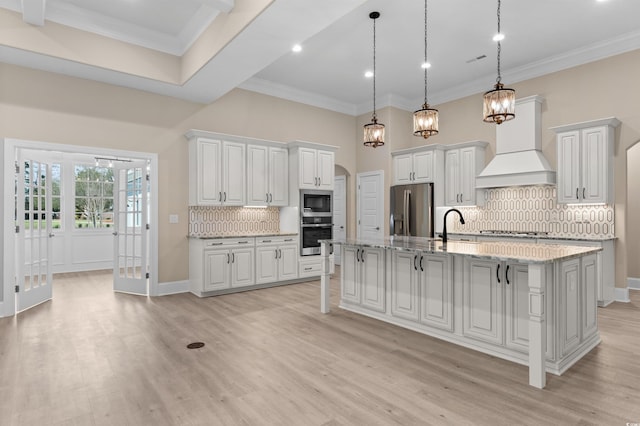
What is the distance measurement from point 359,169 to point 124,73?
496 cm

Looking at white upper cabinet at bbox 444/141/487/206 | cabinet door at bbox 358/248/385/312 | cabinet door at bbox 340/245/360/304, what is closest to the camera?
cabinet door at bbox 358/248/385/312

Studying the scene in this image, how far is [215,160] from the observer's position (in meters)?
5.84

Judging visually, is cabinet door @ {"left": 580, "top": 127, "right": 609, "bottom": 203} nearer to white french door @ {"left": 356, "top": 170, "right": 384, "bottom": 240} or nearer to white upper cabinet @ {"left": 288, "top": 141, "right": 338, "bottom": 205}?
white french door @ {"left": 356, "top": 170, "right": 384, "bottom": 240}

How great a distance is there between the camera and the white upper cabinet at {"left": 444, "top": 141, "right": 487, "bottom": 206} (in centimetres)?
654

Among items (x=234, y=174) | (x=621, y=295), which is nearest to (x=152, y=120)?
(x=234, y=174)

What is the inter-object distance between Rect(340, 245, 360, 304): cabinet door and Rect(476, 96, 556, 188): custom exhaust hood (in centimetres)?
318

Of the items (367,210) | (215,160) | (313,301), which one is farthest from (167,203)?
(367,210)

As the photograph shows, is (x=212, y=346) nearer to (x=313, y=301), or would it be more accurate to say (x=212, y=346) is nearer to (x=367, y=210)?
(x=313, y=301)

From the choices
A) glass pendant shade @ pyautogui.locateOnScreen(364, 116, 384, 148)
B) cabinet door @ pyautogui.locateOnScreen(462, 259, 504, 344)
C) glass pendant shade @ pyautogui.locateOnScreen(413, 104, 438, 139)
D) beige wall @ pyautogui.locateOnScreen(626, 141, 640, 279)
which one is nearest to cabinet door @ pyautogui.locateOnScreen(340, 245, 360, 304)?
glass pendant shade @ pyautogui.locateOnScreen(364, 116, 384, 148)

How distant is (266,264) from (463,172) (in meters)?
3.99

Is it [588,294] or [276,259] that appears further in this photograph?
[276,259]

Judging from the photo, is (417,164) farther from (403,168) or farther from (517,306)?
(517,306)

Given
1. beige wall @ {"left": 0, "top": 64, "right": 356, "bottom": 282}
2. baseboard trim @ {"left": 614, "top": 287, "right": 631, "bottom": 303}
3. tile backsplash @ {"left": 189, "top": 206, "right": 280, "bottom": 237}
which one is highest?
beige wall @ {"left": 0, "top": 64, "right": 356, "bottom": 282}

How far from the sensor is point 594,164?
505 cm
